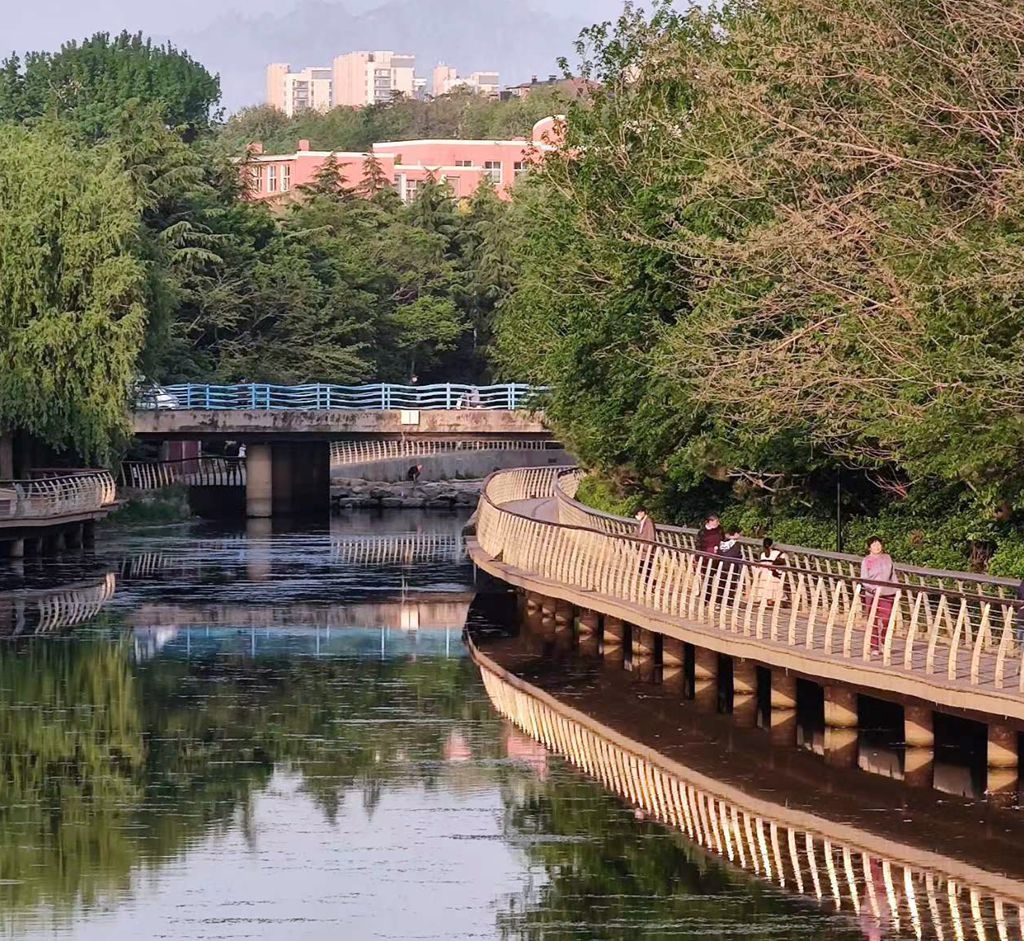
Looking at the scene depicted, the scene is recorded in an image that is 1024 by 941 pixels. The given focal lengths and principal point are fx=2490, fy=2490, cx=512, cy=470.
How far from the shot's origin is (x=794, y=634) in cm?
3188

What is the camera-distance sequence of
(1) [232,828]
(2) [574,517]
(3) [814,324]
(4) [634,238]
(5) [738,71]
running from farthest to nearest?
(2) [574,517] → (4) [634,238] → (5) [738,71] → (3) [814,324] → (1) [232,828]

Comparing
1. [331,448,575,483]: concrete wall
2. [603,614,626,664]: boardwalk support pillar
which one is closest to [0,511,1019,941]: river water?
[603,614,626,664]: boardwalk support pillar

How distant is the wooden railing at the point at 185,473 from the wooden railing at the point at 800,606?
43.0 m

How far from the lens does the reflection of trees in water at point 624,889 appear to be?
867 inches

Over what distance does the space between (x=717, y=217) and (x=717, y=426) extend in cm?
407

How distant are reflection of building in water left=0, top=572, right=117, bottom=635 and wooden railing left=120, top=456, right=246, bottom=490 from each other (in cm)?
2878

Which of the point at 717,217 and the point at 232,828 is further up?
the point at 717,217

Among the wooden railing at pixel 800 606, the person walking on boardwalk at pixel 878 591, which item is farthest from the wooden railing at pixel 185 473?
the person walking on boardwalk at pixel 878 591

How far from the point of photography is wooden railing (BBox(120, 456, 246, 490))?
295 ft

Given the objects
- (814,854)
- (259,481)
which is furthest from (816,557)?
(259,481)

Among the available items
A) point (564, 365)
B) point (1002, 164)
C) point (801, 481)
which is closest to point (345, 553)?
point (564, 365)

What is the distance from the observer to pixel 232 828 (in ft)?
88.1

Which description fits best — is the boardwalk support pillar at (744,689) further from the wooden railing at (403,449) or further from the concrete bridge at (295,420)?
the wooden railing at (403,449)

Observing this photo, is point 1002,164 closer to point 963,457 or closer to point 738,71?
point 963,457
